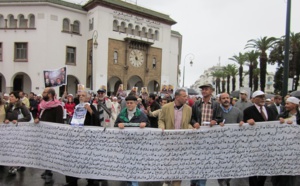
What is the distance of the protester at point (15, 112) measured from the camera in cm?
668

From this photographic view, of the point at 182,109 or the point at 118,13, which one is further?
the point at 118,13

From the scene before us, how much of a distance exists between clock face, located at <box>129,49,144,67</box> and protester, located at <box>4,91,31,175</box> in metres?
32.3

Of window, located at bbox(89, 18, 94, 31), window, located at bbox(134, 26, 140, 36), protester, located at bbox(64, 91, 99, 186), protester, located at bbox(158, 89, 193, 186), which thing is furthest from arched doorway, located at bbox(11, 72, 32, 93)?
protester, located at bbox(158, 89, 193, 186)

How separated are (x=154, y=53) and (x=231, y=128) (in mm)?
37192

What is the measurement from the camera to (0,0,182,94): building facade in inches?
1351

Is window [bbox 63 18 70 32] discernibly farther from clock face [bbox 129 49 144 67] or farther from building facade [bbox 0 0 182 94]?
clock face [bbox 129 49 144 67]

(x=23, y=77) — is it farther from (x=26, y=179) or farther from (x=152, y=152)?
(x=152, y=152)

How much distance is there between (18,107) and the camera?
6.81m

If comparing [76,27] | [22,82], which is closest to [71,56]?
[76,27]

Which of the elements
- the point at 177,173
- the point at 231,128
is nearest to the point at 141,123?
the point at 177,173

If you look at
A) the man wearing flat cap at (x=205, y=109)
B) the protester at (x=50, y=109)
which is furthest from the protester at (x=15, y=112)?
the man wearing flat cap at (x=205, y=109)

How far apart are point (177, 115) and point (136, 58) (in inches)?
1368

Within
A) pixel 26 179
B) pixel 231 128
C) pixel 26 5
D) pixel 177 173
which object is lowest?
pixel 26 179

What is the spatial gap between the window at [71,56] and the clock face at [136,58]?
7250mm
